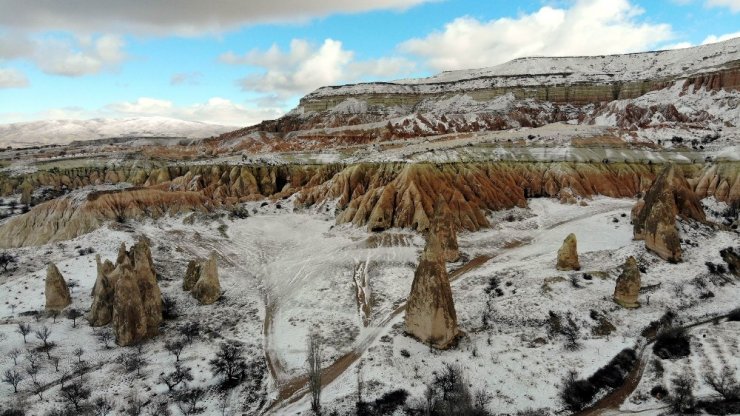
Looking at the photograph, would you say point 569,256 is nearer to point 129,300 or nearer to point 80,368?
point 129,300

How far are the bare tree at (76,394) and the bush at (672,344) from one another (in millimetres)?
24345

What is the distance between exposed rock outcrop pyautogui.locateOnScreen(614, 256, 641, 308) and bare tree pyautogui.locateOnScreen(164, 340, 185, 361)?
2297 cm

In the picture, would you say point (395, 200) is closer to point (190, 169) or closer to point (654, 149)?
point (190, 169)

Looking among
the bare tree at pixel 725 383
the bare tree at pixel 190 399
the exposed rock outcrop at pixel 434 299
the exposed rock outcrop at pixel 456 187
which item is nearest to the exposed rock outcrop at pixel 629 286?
the bare tree at pixel 725 383

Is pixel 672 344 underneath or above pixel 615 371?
above

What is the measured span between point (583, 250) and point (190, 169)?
54.6 meters

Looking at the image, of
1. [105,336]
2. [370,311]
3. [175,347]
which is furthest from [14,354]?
[370,311]

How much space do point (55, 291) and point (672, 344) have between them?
103 feet

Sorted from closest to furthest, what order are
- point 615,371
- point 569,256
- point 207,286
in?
point 615,371
point 207,286
point 569,256

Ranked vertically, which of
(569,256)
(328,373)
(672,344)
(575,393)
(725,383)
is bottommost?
(575,393)

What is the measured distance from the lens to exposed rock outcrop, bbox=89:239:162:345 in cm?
2133

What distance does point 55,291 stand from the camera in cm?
2356

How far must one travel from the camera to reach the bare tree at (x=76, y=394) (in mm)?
16656

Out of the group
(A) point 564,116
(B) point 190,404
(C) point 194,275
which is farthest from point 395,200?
(A) point 564,116
